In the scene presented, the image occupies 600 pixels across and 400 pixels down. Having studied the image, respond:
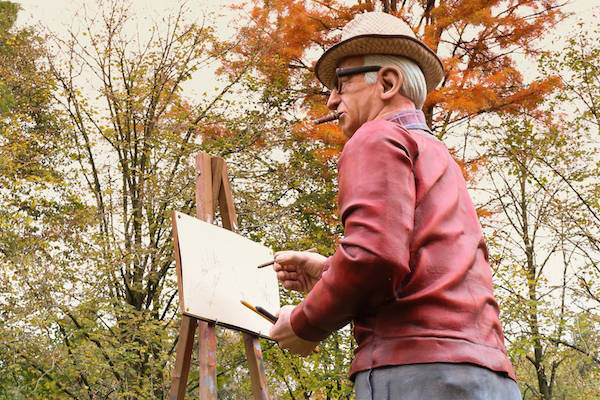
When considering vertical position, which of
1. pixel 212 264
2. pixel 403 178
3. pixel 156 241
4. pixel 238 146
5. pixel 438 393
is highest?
pixel 238 146

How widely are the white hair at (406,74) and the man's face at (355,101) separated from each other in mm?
22

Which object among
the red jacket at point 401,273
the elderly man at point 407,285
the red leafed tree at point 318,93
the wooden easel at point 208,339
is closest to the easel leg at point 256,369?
the wooden easel at point 208,339

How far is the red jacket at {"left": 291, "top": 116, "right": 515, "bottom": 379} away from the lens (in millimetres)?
1171

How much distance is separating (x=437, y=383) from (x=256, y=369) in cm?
274

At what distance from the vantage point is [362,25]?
1582mm

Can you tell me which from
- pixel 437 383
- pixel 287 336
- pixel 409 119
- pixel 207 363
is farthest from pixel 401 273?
pixel 207 363

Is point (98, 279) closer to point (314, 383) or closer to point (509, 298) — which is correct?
point (314, 383)

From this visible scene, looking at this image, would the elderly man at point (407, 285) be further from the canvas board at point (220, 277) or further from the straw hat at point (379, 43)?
the canvas board at point (220, 277)

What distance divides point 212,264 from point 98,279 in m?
5.12

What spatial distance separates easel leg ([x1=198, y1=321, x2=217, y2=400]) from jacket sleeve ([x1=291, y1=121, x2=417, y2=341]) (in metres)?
2.31

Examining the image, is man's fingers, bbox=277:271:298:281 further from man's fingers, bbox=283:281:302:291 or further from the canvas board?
the canvas board

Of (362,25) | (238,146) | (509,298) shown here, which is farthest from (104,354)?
(362,25)

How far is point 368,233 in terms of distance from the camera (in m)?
1.17

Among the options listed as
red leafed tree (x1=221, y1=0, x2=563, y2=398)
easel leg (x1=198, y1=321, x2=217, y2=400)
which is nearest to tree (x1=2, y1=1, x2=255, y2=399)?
red leafed tree (x1=221, y1=0, x2=563, y2=398)
